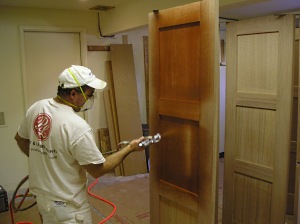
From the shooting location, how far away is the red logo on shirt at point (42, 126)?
1.74 meters

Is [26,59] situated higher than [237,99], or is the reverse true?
[26,59]

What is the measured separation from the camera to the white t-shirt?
169 centimetres

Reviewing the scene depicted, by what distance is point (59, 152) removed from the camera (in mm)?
1735

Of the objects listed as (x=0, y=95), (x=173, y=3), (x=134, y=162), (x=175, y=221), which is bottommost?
(x=134, y=162)

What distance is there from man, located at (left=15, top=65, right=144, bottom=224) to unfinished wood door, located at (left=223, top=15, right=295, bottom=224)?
1.07 meters

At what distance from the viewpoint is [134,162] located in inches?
184

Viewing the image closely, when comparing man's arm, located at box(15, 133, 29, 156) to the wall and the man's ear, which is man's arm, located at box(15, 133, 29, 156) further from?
the wall

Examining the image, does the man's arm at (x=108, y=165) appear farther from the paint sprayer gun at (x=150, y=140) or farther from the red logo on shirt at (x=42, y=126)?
the red logo on shirt at (x=42, y=126)

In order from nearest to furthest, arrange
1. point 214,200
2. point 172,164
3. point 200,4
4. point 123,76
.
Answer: point 200,4 < point 214,200 < point 172,164 < point 123,76

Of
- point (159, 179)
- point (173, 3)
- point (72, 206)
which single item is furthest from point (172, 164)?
point (173, 3)

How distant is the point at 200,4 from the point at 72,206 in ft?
4.30

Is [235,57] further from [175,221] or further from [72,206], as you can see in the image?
[72,206]

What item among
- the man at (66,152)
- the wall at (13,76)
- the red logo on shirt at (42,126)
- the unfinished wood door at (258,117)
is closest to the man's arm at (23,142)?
the man at (66,152)

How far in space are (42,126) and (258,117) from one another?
154cm
